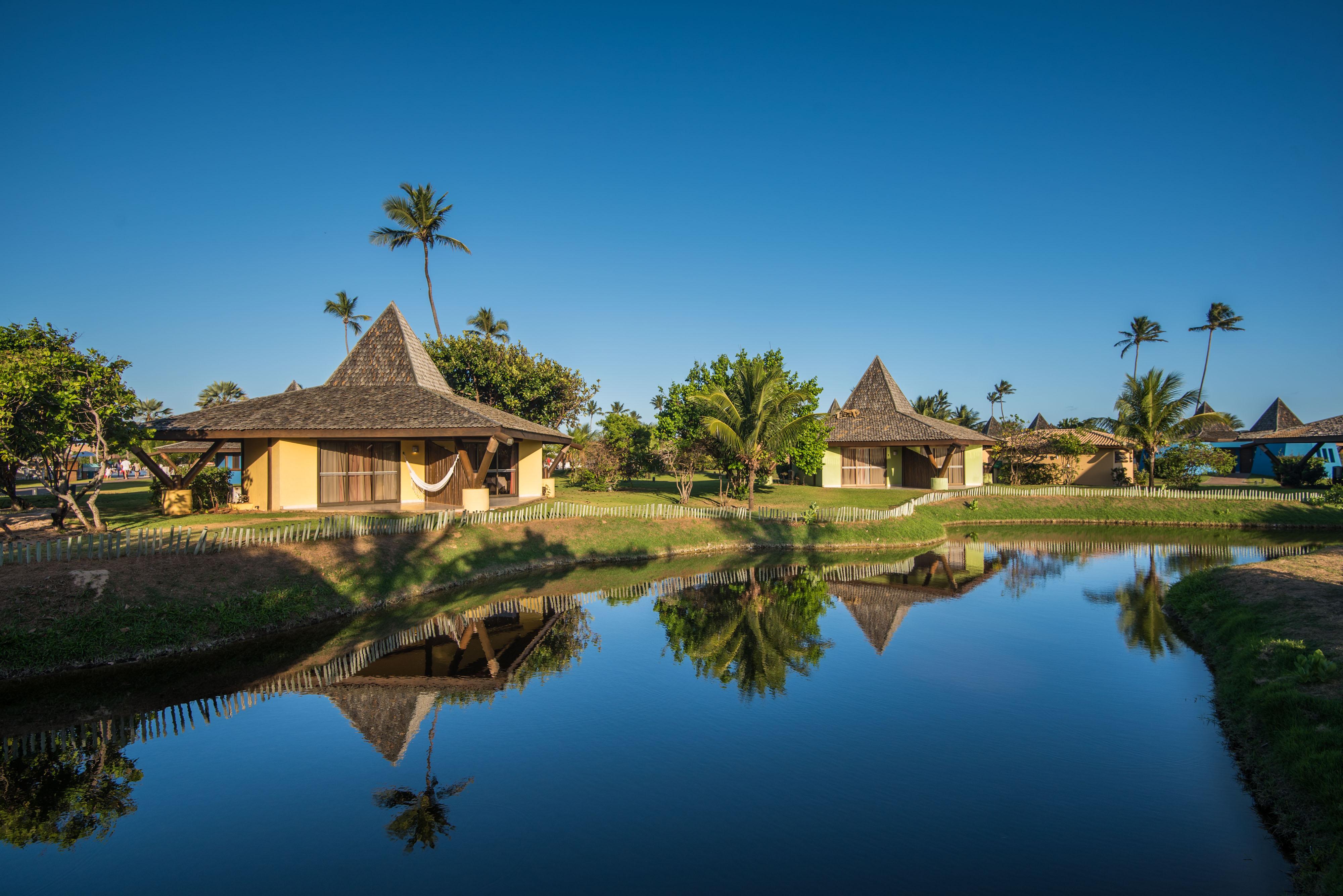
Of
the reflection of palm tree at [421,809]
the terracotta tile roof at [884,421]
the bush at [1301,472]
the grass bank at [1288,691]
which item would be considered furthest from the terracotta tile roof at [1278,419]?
the reflection of palm tree at [421,809]

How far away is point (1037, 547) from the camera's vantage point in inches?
965

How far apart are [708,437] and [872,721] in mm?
19545

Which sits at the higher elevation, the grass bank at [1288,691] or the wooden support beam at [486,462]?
the wooden support beam at [486,462]

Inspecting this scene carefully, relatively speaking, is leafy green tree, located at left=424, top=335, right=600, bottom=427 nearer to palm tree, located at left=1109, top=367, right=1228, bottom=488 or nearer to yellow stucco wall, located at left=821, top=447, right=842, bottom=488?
yellow stucco wall, located at left=821, top=447, right=842, bottom=488

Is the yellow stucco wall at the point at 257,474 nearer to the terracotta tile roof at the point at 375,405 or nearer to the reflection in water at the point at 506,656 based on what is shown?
the terracotta tile roof at the point at 375,405

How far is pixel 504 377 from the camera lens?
120 ft

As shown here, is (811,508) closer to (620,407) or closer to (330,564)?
(330,564)

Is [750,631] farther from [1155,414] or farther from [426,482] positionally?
[1155,414]

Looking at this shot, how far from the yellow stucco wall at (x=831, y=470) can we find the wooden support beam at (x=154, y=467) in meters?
27.4

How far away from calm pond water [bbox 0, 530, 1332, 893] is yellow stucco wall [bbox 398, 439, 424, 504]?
9.55 m

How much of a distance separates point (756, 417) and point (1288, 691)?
1868cm

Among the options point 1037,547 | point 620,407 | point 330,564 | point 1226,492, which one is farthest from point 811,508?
point 620,407

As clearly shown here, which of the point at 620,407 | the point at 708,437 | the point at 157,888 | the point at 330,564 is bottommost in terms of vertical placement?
the point at 157,888

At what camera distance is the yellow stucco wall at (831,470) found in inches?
1414
